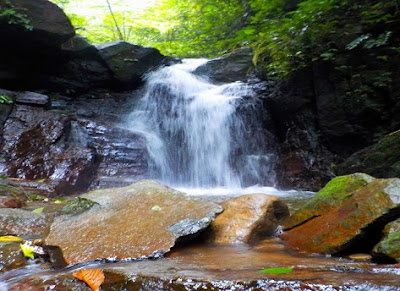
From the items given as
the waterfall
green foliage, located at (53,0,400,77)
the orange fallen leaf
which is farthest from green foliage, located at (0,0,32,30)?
the orange fallen leaf

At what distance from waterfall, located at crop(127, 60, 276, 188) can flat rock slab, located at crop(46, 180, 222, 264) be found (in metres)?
3.70

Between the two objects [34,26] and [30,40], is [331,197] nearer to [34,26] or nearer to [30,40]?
[34,26]

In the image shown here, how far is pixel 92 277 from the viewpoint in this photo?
1.84 m

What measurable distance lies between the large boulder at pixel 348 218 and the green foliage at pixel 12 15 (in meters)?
6.92

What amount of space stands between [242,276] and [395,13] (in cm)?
574

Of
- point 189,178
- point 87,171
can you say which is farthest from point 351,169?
point 87,171

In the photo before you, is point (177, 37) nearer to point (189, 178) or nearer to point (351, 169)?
point (189, 178)

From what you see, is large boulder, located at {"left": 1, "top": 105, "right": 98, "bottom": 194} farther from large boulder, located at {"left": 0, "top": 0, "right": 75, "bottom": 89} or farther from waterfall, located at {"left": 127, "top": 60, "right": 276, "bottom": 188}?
waterfall, located at {"left": 127, "top": 60, "right": 276, "bottom": 188}

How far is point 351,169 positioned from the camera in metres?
4.81

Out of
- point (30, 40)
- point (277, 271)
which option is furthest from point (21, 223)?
point (30, 40)

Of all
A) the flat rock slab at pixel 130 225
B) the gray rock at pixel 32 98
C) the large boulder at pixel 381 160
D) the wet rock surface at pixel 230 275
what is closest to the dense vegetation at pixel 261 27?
the large boulder at pixel 381 160

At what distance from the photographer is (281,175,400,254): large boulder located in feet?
7.28

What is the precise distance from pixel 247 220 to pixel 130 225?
3.63ft

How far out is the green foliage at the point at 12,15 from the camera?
20.9 ft
